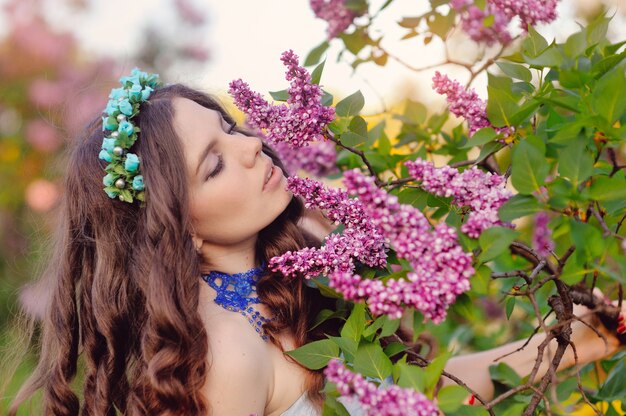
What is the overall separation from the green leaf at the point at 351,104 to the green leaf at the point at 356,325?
1.29ft

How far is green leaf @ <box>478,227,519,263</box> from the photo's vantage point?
88 cm

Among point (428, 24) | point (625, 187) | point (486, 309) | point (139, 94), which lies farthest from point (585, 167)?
point (486, 309)

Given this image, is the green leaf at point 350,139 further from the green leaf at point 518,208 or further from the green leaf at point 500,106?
the green leaf at point 518,208

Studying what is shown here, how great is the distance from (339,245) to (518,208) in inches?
14.5

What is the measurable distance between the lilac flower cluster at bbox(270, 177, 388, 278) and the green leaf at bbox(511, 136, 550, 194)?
349 mm

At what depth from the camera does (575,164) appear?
91 cm

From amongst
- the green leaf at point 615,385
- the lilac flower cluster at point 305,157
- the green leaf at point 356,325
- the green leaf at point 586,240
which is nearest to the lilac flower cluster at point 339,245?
the green leaf at point 356,325

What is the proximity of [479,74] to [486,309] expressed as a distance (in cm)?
182

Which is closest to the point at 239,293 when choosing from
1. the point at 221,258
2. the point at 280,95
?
the point at 221,258

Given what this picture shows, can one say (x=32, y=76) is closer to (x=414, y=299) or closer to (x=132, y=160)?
(x=132, y=160)

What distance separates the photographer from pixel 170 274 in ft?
4.58

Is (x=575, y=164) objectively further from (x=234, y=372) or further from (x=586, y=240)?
(x=234, y=372)

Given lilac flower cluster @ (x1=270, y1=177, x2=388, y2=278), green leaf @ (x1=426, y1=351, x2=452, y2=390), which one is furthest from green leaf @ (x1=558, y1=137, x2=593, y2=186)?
lilac flower cluster @ (x1=270, y1=177, x2=388, y2=278)

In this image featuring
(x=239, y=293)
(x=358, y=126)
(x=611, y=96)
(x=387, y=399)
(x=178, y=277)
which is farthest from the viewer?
(x=239, y=293)
